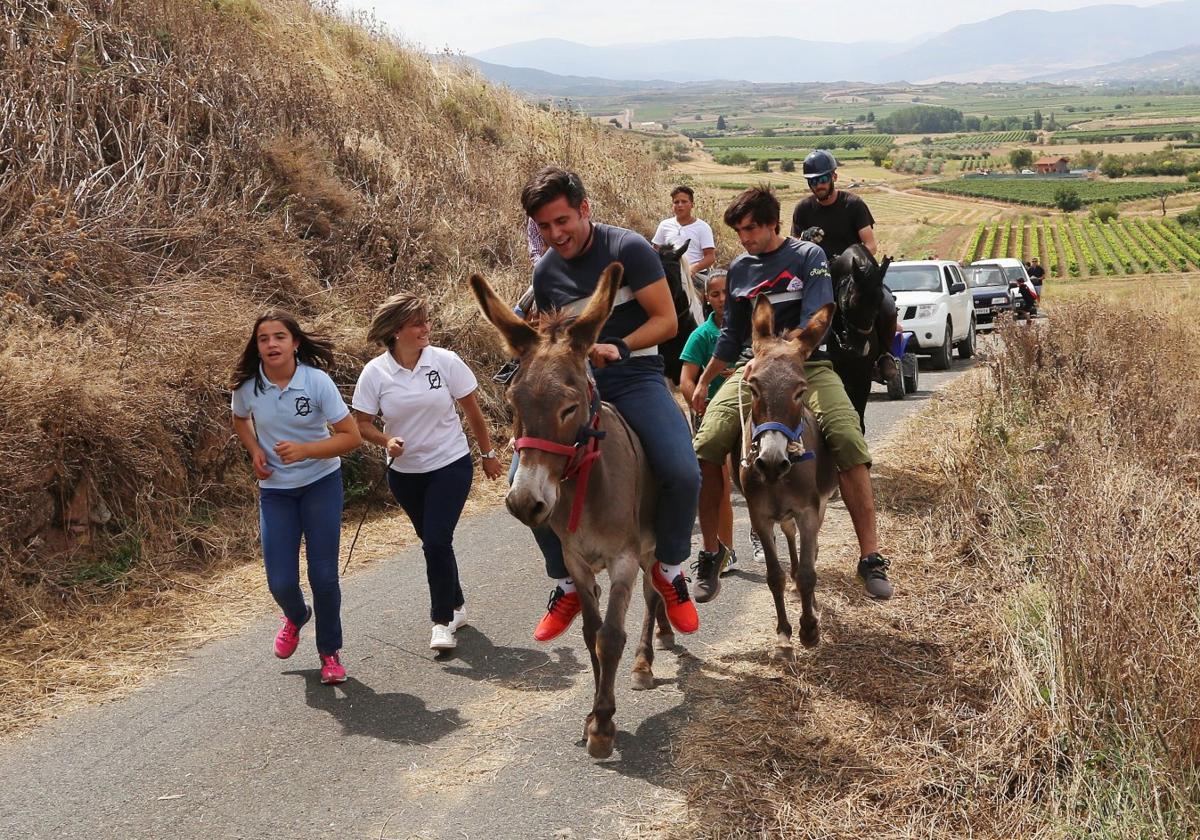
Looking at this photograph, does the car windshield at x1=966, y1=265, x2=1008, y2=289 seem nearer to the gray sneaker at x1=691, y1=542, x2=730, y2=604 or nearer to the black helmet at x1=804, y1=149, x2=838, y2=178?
the black helmet at x1=804, y1=149, x2=838, y2=178

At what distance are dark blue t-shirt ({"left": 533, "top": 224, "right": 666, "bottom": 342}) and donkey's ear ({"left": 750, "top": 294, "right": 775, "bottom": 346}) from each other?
97cm

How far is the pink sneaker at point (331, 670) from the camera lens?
6008 millimetres

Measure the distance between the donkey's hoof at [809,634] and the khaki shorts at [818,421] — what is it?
3.30 ft

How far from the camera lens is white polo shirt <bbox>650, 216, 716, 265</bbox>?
11.1 metres

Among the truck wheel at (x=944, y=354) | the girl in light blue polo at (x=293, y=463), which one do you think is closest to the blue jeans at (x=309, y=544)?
the girl in light blue polo at (x=293, y=463)

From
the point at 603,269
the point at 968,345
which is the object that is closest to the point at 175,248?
the point at 603,269

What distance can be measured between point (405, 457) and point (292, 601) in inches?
42.8

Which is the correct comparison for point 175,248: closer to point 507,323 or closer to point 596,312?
point 507,323

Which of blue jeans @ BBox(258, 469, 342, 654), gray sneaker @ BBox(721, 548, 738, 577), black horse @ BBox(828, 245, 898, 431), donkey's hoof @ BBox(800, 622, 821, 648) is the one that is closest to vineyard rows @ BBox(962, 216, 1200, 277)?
black horse @ BBox(828, 245, 898, 431)

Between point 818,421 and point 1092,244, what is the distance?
272ft

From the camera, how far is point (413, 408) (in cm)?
643

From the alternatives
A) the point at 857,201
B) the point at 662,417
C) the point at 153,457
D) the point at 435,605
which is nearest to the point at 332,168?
the point at 153,457

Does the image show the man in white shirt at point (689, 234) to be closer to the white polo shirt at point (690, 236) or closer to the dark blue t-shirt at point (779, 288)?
the white polo shirt at point (690, 236)

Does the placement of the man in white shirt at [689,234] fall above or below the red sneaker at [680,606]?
above
